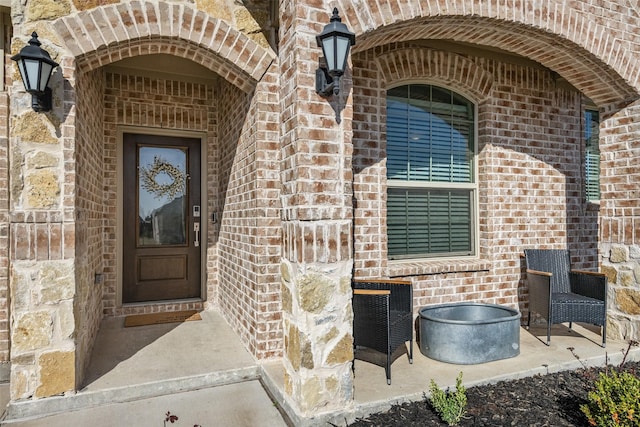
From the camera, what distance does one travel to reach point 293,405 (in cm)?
255

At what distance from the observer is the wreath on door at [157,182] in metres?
4.80

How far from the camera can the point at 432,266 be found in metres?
4.16

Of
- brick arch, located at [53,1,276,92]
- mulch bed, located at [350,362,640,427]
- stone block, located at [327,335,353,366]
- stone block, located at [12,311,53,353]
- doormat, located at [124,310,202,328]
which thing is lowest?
mulch bed, located at [350,362,640,427]

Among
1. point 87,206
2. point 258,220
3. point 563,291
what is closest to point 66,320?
point 87,206

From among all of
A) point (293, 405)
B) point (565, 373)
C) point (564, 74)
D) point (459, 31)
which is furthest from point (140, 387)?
point (564, 74)

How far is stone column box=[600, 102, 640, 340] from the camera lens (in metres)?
3.88

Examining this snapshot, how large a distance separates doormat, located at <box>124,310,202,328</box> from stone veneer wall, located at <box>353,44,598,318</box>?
2.13m

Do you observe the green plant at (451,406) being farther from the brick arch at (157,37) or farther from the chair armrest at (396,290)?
the brick arch at (157,37)

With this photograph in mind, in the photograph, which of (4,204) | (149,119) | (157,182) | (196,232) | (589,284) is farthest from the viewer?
(196,232)

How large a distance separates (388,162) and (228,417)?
2.81 m

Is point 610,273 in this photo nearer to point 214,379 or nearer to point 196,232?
point 214,379

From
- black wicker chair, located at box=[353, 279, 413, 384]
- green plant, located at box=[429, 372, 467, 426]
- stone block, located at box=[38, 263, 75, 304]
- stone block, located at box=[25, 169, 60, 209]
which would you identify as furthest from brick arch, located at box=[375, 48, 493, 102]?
stone block, located at box=[38, 263, 75, 304]

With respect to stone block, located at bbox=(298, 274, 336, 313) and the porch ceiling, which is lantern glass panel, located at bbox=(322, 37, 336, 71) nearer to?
the porch ceiling

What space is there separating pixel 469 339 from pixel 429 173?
1.87 metres
